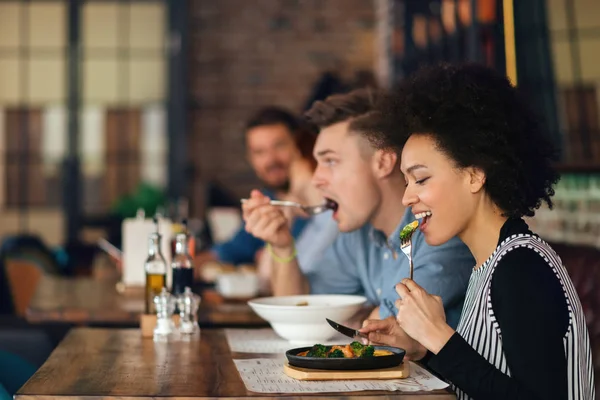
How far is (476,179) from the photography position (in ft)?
5.75

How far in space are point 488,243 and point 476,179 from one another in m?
0.12

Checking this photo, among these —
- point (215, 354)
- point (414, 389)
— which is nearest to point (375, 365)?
point (414, 389)

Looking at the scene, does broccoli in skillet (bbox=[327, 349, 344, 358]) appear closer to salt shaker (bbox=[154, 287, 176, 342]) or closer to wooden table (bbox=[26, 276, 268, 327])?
salt shaker (bbox=[154, 287, 176, 342])

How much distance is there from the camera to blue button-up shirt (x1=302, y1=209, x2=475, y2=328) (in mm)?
2088

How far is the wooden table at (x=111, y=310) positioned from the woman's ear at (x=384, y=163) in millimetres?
622

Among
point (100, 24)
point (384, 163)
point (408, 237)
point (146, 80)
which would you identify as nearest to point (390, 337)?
point (408, 237)

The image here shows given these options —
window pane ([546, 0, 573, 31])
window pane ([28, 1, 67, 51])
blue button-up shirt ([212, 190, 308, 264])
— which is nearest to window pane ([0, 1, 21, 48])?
window pane ([28, 1, 67, 51])

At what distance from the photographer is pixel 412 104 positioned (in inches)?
73.0

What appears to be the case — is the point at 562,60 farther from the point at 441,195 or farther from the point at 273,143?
the point at 441,195

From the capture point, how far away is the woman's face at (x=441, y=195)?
1.77 m

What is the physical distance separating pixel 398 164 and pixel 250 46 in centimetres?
540

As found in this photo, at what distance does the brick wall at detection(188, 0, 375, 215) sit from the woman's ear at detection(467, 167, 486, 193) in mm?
5771

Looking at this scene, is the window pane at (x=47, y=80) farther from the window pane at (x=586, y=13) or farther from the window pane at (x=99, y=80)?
the window pane at (x=586, y=13)

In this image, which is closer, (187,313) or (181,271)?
(187,313)
